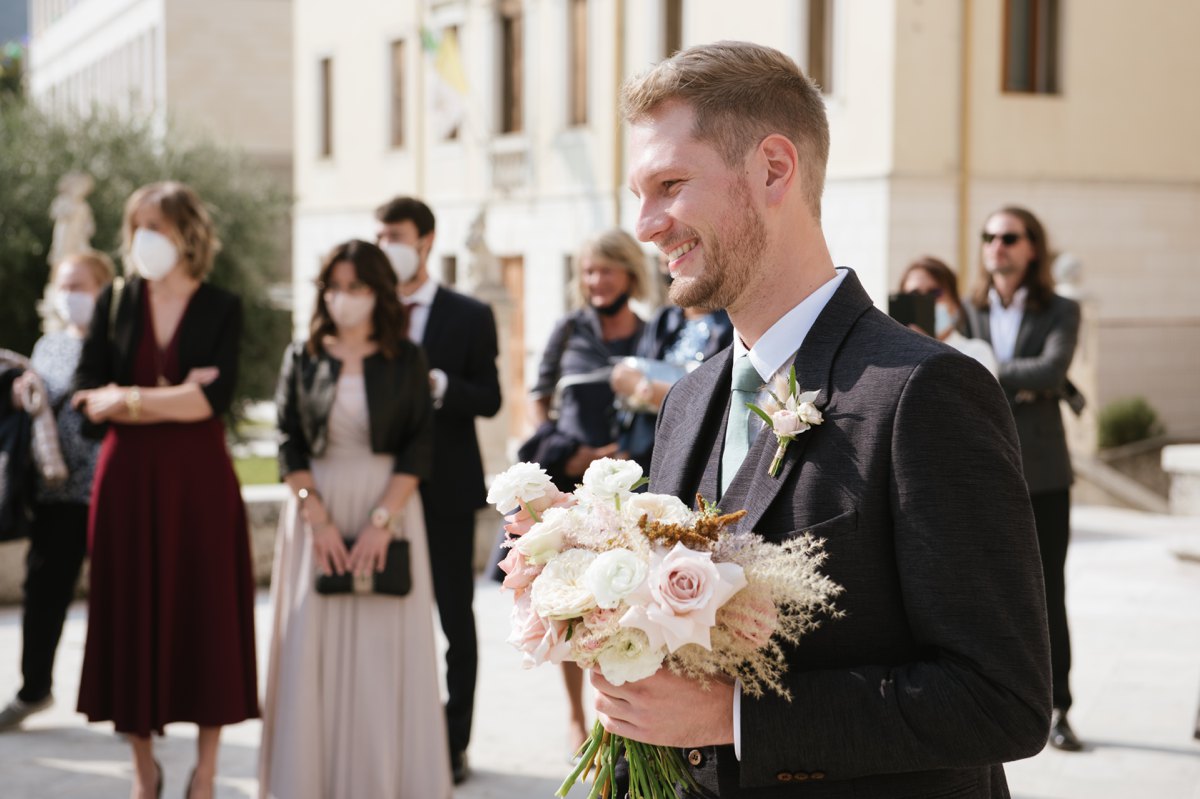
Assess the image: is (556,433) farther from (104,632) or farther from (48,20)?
(48,20)

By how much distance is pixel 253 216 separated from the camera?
1271 inches

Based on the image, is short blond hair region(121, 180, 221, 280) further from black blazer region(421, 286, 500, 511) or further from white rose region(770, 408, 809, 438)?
white rose region(770, 408, 809, 438)

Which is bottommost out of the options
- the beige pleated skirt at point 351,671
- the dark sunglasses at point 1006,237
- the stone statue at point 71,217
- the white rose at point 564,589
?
the beige pleated skirt at point 351,671

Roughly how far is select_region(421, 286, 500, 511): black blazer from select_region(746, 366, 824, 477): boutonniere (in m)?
4.30

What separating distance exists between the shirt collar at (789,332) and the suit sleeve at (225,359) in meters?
3.85

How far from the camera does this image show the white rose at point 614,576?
7.25 feet

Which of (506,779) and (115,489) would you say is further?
(506,779)

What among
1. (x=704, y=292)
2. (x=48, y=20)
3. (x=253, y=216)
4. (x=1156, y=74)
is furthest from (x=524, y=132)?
(x=48, y=20)

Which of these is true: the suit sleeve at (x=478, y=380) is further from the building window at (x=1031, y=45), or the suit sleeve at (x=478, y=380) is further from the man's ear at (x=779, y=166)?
the building window at (x=1031, y=45)

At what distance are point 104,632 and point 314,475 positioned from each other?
101cm

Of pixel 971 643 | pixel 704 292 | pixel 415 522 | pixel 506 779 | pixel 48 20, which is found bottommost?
pixel 506 779

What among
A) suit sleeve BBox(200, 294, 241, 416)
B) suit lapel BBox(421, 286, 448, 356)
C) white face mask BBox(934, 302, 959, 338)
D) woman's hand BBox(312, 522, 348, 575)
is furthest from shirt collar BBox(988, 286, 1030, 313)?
suit sleeve BBox(200, 294, 241, 416)

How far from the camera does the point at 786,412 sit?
2314mm

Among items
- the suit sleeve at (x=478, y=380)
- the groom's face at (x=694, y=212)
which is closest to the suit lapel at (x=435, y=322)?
the suit sleeve at (x=478, y=380)
